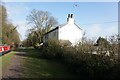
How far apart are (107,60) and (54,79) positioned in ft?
12.7

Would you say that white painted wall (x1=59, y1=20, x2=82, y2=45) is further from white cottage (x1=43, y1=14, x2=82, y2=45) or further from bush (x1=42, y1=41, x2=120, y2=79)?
bush (x1=42, y1=41, x2=120, y2=79)

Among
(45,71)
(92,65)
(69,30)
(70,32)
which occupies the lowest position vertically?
(45,71)

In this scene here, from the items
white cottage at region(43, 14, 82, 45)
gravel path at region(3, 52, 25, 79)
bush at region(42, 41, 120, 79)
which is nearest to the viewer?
bush at region(42, 41, 120, 79)

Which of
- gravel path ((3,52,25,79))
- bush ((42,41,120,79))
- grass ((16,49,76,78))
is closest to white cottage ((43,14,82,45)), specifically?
grass ((16,49,76,78))

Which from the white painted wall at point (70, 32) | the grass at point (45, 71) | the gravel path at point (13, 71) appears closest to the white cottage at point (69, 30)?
the white painted wall at point (70, 32)

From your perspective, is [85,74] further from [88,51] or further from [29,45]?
[29,45]

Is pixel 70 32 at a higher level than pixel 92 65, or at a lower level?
higher

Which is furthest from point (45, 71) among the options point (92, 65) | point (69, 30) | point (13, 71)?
point (69, 30)

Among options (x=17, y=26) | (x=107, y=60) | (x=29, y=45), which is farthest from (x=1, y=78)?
(x=29, y=45)

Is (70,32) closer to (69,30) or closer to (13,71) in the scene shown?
(69,30)

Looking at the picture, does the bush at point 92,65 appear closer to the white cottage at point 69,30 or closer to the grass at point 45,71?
the grass at point 45,71

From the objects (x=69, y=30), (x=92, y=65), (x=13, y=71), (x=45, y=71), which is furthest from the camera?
(x=69, y=30)

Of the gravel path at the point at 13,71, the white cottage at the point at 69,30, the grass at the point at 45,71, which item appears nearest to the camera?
the gravel path at the point at 13,71

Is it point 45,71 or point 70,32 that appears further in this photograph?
point 70,32
